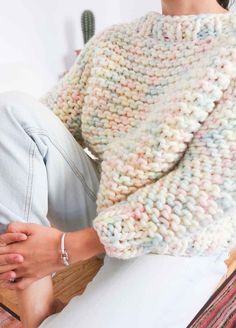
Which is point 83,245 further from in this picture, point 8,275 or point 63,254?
point 8,275

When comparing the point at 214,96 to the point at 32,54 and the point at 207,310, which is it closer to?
the point at 207,310

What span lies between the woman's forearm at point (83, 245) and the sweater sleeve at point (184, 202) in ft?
0.16

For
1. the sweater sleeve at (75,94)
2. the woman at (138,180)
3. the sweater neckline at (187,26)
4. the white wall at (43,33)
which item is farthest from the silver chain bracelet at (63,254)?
the white wall at (43,33)

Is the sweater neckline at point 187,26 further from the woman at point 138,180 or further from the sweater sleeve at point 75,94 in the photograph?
the sweater sleeve at point 75,94

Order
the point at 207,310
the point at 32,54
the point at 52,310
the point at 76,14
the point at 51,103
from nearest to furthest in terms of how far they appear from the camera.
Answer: the point at 52,310, the point at 51,103, the point at 207,310, the point at 32,54, the point at 76,14

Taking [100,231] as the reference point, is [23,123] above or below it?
above

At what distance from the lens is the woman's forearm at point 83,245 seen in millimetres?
671

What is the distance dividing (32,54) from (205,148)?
158 centimetres

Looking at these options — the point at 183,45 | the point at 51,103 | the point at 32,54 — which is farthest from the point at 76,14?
the point at 183,45

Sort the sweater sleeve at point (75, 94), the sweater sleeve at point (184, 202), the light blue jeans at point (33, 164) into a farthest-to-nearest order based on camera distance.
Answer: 1. the sweater sleeve at point (75, 94)
2. the light blue jeans at point (33, 164)
3. the sweater sleeve at point (184, 202)

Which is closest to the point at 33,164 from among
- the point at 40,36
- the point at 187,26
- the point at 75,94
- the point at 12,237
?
the point at 12,237

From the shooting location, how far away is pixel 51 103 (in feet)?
3.05

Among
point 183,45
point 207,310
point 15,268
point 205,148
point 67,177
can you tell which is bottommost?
point 207,310

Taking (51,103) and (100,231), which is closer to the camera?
(100,231)
